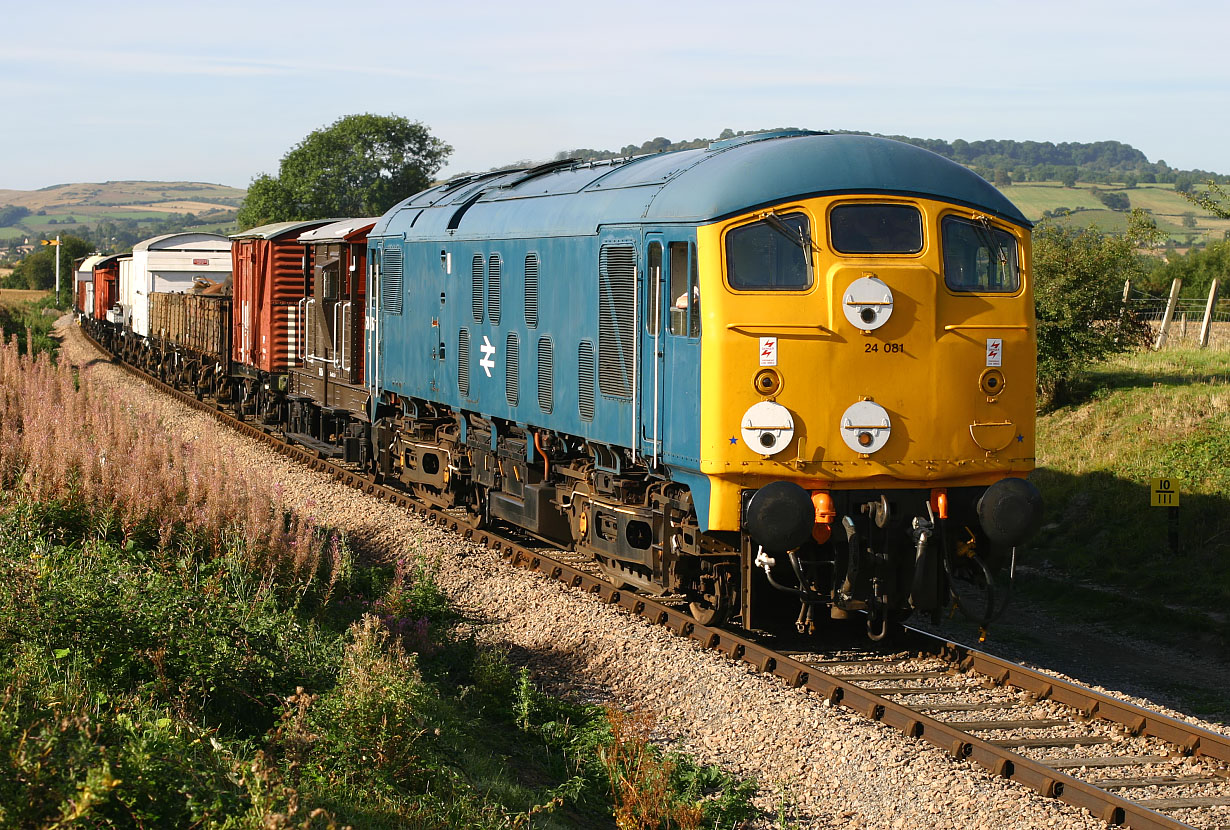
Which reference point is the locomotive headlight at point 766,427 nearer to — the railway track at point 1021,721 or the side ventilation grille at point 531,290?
the railway track at point 1021,721

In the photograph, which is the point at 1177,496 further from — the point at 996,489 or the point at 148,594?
the point at 148,594

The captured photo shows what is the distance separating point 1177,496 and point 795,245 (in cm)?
733

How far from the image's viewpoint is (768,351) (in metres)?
9.41

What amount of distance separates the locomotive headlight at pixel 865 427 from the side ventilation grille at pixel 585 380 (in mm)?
2865

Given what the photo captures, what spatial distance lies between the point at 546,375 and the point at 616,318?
6.05 ft

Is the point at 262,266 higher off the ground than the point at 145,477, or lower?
higher

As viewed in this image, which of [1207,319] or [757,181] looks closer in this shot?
[757,181]

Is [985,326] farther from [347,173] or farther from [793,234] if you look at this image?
[347,173]

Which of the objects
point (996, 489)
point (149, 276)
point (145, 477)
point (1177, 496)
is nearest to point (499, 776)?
point (996, 489)

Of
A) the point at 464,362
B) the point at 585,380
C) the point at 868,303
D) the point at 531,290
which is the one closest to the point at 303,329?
the point at 464,362

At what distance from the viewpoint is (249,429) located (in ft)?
82.8

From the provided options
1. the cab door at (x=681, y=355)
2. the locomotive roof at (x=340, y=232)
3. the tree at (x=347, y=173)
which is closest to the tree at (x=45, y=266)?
the tree at (x=347, y=173)

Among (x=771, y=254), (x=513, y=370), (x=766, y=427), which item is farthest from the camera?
(x=513, y=370)

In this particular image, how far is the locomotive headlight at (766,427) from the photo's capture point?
9.37m
